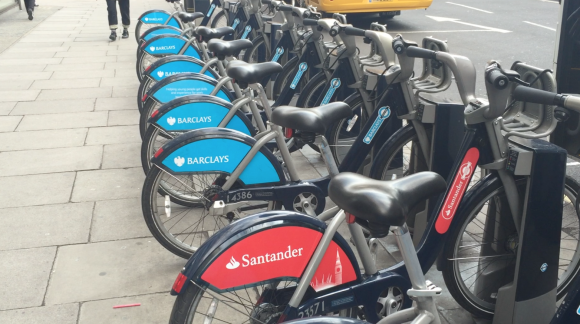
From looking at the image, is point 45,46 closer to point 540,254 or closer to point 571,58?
point 571,58

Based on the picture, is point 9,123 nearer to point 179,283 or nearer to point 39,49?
point 179,283

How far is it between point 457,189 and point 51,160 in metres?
3.80

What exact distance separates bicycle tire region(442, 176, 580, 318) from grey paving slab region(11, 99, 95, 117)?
5199mm

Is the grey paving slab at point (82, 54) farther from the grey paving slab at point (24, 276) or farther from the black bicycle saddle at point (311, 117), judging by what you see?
the black bicycle saddle at point (311, 117)

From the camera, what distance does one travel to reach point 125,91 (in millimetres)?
7895

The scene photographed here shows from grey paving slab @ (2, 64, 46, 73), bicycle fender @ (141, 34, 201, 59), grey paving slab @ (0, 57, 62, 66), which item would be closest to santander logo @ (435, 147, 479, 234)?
bicycle fender @ (141, 34, 201, 59)

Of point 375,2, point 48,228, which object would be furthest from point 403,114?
point 375,2

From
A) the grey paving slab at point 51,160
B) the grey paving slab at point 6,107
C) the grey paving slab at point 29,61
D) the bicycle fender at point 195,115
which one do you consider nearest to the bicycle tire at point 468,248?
the bicycle fender at point 195,115

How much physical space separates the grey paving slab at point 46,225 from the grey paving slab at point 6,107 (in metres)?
2.91

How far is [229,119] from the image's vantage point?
4.04 metres

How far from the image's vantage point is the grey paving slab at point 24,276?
3174 millimetres

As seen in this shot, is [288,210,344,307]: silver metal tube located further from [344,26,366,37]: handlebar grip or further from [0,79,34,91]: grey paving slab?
[0,79,34,91]: grey paving slab

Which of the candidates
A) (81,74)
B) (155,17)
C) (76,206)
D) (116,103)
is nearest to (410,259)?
(76,206)

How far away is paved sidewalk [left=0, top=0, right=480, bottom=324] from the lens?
125 inches
